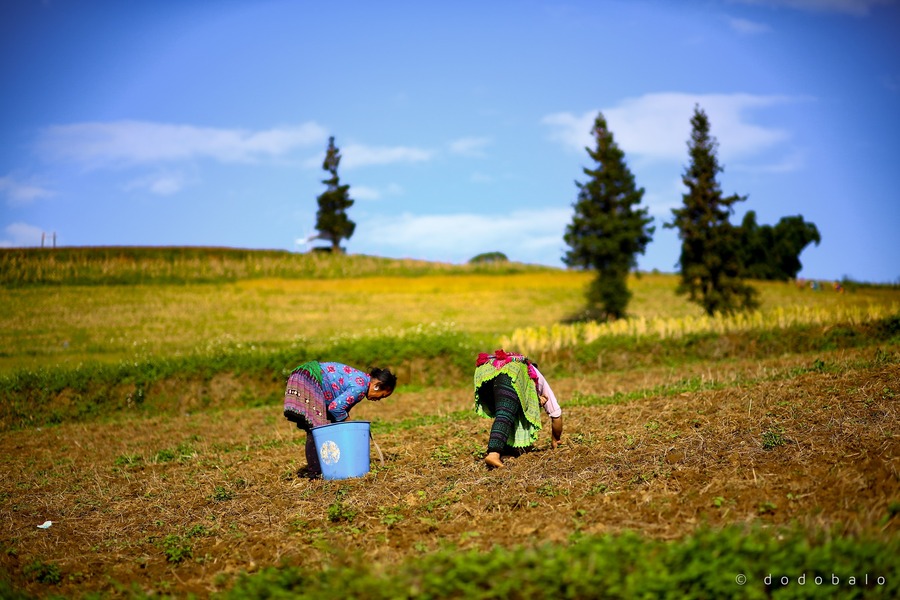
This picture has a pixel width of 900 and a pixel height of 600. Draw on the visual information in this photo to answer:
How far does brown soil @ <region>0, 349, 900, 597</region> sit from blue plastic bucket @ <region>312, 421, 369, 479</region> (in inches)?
6.8

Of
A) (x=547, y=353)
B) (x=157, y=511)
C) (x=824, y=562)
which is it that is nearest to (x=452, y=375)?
(x=547, y=353)

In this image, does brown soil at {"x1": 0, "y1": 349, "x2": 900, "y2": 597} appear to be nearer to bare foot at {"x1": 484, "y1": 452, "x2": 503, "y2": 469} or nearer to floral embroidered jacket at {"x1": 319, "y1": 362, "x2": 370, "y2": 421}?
bare foot at {"x1": 484, "y1": 452, "x2": 503, "y2": 469}

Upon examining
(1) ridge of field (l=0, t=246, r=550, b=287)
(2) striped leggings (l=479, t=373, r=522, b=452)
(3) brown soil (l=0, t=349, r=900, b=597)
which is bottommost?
(3) brown soil (l=0, t=349, r=900, b=597)

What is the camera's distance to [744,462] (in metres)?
8.28

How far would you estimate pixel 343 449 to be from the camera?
9711mm

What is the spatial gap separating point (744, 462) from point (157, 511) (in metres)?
6.71

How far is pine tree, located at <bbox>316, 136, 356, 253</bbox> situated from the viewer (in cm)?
7538

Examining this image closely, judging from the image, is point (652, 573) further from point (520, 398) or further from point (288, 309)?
point (288, 309)

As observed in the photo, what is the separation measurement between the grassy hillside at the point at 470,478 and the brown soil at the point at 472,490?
0.14 feet

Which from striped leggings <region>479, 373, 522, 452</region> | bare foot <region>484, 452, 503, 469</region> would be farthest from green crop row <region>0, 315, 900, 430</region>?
bare foot <region>484, 452, 503, 469</region>

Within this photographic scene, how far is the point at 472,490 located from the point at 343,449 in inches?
77.9

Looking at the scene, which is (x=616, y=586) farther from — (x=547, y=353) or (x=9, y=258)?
(x=9, y=258)

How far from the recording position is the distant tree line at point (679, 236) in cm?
3659

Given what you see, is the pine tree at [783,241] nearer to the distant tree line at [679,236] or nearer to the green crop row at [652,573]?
the distant tree line at [679,236]
